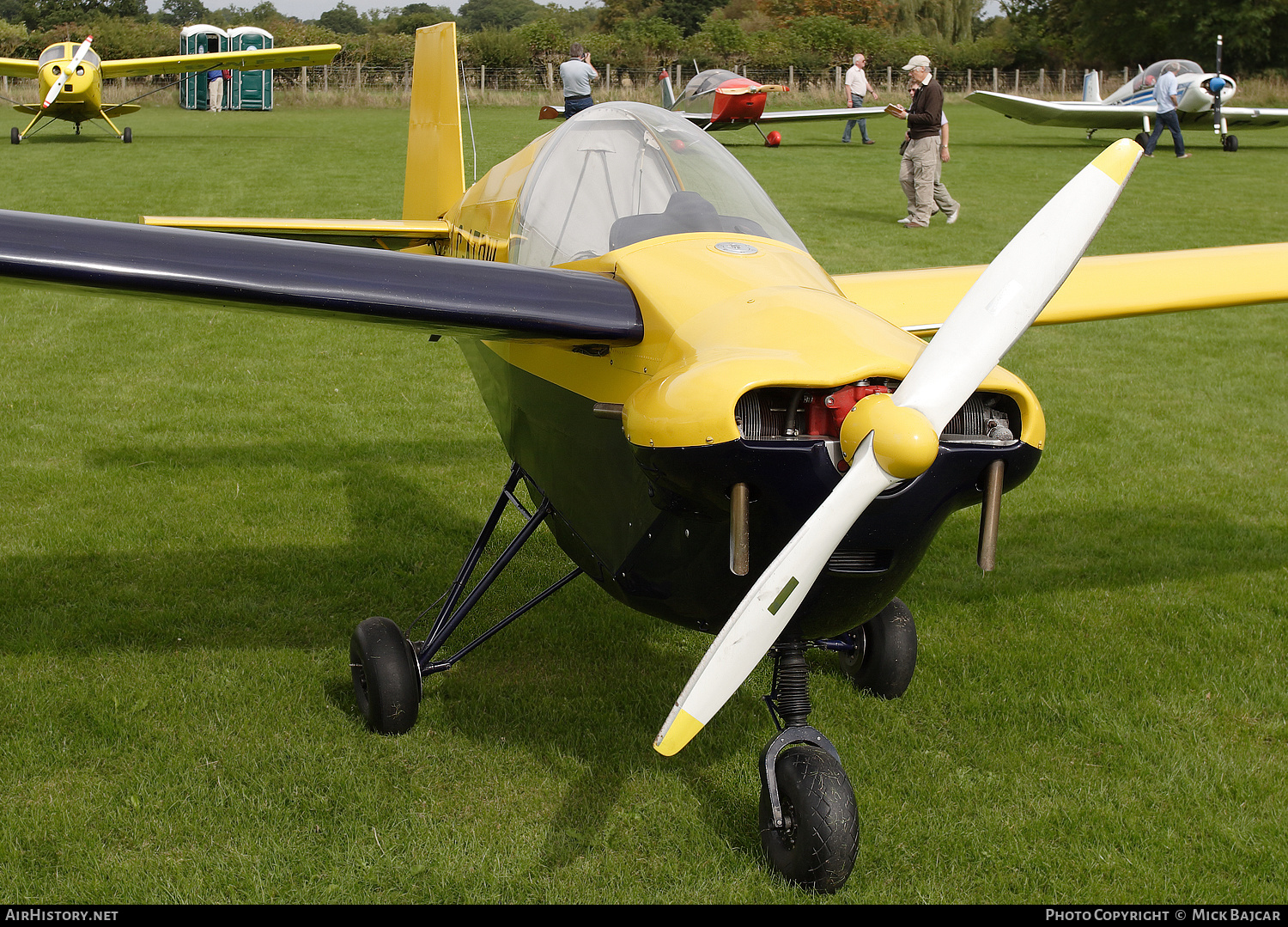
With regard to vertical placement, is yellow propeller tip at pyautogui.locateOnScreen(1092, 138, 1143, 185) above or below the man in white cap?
below

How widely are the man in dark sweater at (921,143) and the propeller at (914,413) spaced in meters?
12.9

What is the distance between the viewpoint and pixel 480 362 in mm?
4684

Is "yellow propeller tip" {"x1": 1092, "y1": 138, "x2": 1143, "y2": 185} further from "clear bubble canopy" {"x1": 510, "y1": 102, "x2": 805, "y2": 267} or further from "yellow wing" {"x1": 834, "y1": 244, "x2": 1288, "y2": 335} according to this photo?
"yellow wing" {"x1": 834, "y1": 244, "x2": 1288, "y2": 335}

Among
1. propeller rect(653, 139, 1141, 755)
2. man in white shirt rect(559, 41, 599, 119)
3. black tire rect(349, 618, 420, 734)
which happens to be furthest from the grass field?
man in white shirt rect(559, 41, 599, 119)

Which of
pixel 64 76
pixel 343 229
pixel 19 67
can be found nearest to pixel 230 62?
pixel 64 76

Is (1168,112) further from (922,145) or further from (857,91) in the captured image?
(922,145)

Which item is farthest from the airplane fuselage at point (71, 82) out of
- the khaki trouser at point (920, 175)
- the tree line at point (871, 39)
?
the tree line at point (871, 39)

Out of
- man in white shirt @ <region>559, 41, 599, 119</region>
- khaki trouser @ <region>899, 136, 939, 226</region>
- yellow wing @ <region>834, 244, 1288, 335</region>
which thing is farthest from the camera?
man in white shirt @ <region>559, 41, 599, 119</region>

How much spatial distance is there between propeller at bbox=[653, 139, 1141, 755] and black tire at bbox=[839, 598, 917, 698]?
6.07ft

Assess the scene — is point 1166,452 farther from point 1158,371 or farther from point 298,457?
point 298,457

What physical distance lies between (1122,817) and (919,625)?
5.15 feet

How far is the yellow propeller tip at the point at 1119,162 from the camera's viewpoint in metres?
2.90

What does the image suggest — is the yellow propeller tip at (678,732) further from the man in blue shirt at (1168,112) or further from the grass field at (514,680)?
the man in blue shirt at (1168,112)

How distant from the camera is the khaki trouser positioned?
15981 millimetres
